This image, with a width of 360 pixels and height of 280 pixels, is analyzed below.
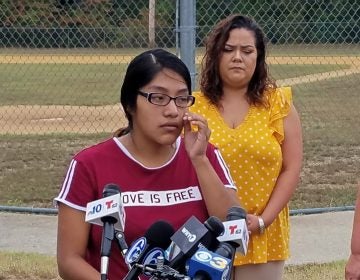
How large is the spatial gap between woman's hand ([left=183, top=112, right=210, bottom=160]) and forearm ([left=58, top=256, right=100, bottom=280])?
0.55m

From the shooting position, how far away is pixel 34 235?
27.0 feet

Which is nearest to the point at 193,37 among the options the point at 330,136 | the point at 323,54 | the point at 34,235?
the point at 34,235

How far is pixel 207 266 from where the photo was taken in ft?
7.33

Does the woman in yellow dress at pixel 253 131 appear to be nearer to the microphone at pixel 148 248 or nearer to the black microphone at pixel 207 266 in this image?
the microphone at pixel 148 248

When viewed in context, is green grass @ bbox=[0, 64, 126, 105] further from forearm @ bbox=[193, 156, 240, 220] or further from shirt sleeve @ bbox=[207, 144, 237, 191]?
forearm @ bbox=[193, 156, 240, 220]

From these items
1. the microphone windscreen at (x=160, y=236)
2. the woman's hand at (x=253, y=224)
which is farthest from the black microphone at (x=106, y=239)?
the woman's hand at (x=253, y=224)

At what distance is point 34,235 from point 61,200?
5.13 metres

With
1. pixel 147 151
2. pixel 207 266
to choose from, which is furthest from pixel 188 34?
pixel 207 266

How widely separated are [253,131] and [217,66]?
390 millimetres

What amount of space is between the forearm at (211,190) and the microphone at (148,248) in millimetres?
717

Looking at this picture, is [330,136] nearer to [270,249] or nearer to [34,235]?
[34,235]

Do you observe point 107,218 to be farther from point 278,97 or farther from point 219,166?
point 278,97

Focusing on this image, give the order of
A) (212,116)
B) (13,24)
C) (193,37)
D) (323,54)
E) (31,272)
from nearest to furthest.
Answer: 1. (212,116)
2. (31,272)
3. (193,37)
4. (13,24)
5. (323,54)

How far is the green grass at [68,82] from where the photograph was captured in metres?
20.5
